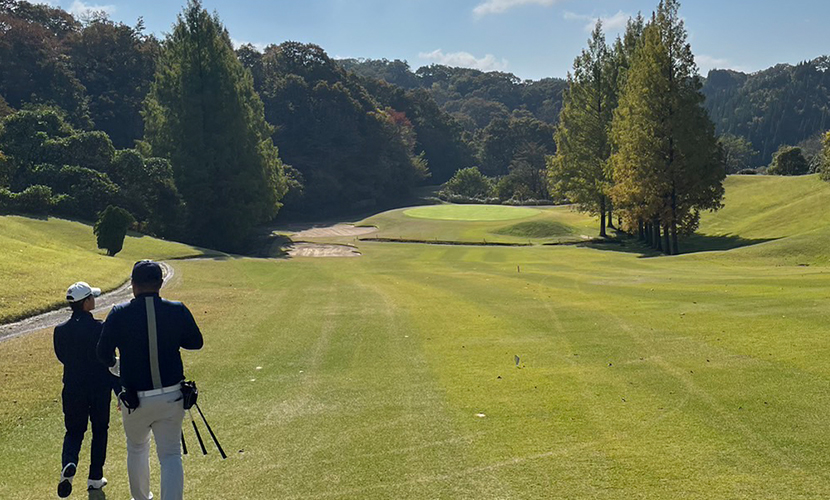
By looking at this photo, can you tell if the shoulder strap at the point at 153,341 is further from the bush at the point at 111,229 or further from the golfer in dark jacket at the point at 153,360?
the bush at the point at 111,229

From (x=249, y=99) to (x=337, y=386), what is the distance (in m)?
54.4

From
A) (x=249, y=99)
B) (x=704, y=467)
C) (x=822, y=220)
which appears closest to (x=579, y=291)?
(x=704, y=467)

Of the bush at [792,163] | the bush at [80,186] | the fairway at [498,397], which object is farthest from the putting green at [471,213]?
the fairway at [498,397]

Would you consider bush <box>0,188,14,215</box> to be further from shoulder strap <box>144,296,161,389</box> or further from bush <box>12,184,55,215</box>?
shoulder strap <box>144,296,161,389</box>

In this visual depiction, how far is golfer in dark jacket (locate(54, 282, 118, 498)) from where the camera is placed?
682cm

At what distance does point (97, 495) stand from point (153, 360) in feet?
7.96

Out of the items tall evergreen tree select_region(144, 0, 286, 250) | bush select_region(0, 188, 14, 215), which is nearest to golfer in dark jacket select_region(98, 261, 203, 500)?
bush select_region(0, 188, 14, 215)

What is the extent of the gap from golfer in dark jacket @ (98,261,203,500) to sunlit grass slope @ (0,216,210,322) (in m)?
13.6

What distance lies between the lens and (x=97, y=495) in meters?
6.97

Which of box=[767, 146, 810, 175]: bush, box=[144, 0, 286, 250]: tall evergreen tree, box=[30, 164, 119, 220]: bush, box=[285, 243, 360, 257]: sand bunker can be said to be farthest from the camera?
box=[767, 146, 810, 175]: bush

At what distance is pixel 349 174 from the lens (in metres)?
96.4

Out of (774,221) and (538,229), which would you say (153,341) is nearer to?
(774,221)

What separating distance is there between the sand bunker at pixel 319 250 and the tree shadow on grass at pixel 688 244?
20.8 m

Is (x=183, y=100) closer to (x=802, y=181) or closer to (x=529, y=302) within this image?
(x=529, y=302)
